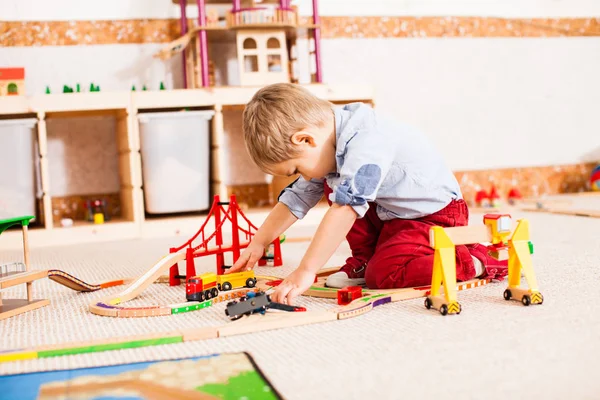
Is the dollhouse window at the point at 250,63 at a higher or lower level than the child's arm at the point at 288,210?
higher

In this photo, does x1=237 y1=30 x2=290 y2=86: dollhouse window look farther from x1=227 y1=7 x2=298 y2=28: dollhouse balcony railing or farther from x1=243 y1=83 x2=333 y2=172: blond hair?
x1=243 y1=83 x2=333 y2=172: blond hair

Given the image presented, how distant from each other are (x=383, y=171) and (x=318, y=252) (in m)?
0.16

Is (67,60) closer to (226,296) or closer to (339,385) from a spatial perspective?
(226,296)

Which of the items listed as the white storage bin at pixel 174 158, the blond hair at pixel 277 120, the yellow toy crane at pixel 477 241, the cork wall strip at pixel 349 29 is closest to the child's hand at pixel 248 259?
the blond hair at pixel 277 120

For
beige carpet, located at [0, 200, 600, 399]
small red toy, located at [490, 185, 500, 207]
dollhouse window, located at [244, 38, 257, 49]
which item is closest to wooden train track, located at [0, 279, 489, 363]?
beige carpet, located at [0, 200, 600, 399]

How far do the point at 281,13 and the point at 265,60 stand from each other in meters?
0.15

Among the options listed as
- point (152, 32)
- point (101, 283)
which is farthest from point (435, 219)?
point (152, 32)

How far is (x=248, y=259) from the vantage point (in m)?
1.19

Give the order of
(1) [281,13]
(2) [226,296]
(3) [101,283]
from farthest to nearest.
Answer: (1) [281,13] → (3) [101,283] → (2) [226,296]

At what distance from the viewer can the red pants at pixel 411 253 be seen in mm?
1073

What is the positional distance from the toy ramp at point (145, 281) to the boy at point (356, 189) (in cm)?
11

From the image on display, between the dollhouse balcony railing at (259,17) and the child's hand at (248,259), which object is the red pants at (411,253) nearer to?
the child's hand at (248,259)

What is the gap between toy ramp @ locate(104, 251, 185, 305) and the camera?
1.08m

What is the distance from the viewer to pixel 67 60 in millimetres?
2271
